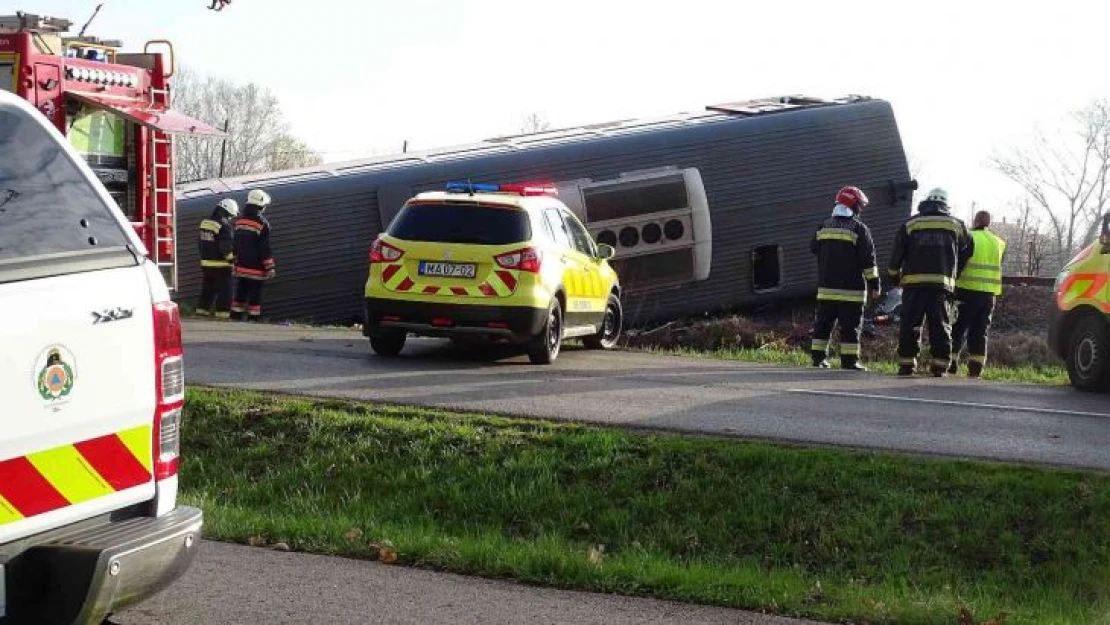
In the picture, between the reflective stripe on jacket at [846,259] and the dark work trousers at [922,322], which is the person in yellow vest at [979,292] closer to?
the dark work trousers at [922,322]

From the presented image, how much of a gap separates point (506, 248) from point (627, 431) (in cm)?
438

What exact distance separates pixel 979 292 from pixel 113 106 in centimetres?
934

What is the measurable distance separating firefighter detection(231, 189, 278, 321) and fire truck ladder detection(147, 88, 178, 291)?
4.76 feet

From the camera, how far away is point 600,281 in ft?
54.7

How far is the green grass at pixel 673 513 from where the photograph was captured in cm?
658

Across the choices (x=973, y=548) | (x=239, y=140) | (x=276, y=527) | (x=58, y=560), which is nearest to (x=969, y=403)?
(x=973, y=548)

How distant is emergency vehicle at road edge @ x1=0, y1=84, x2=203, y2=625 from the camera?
3.92 m

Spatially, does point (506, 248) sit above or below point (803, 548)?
above

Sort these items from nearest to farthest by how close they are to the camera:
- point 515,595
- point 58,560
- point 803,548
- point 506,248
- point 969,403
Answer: point 58,560, point 515,595, point 803,548, point 969,403, point 506,248

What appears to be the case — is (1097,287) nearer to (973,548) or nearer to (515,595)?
(973,548)

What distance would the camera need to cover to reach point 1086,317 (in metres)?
14.0

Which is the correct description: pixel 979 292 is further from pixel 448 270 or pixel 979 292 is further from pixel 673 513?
pixel 673 513

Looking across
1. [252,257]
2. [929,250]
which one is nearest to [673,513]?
[929,250]

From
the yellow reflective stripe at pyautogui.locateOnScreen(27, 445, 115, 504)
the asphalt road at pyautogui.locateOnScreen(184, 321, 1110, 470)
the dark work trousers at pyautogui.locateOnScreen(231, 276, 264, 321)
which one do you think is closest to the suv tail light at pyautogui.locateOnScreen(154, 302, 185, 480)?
the yellow reflective stripe at pyautogui.locateOnScreen(27, 445, 115, 504)
